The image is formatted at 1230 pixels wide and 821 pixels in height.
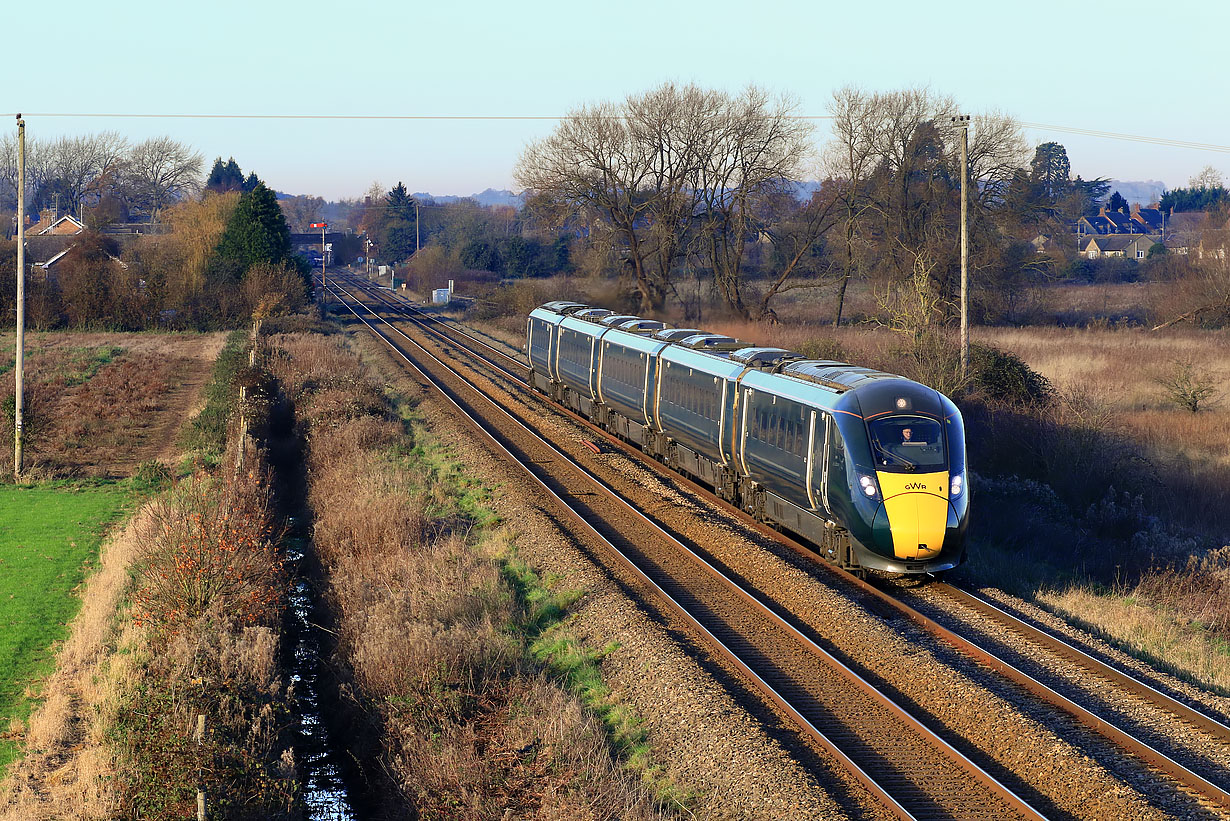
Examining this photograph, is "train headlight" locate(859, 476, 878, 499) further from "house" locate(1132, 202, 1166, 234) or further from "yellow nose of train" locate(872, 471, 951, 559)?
"house" locate(1132, 202, 1166, 234)

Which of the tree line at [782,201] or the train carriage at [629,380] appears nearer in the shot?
the train carriage at [629,380]

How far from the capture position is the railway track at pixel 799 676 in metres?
9.42

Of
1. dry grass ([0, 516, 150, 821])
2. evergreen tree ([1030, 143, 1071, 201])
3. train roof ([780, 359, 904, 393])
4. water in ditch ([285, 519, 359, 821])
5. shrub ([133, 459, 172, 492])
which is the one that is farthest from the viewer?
evergreen tree ([1030, 143, 1071, 201])

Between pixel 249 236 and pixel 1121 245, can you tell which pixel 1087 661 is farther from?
pixel 1121 245

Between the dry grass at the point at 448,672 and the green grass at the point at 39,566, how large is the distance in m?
3.95

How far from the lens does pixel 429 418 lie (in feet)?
100.0

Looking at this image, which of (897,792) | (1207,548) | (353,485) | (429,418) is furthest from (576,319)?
(897,792)

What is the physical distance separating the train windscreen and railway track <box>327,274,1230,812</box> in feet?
6.36

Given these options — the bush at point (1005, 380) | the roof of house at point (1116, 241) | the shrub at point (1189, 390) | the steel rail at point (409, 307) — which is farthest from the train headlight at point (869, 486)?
the roof of house at point (1116, 241)

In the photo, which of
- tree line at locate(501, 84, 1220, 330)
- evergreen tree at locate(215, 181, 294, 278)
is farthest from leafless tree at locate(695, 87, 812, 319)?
evergreen tree at locate(215, 181, 294, 278)

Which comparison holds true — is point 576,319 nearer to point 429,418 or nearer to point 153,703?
point 429,418

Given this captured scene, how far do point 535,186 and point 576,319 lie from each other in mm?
25302

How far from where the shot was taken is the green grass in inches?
555

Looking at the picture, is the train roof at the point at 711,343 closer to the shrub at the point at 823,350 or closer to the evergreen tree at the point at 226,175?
the shrub at the point at 823,350
